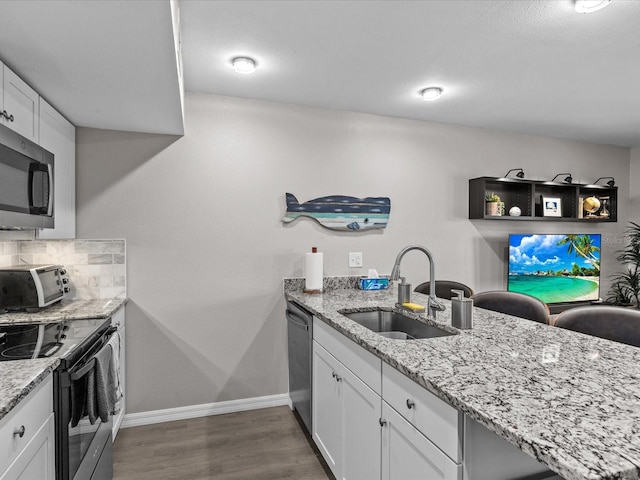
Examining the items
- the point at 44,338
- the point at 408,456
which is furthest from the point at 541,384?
the point at 44,338

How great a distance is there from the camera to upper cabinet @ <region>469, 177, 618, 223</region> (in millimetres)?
3543

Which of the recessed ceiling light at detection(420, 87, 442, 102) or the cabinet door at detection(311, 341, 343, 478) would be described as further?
the recessed ceiling light at detection(420, 87, 442, 102)

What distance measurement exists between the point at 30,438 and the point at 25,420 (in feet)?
0.26

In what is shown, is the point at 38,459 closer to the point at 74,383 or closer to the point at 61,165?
the point at 74,383

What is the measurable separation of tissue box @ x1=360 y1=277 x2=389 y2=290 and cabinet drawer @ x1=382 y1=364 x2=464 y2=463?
5.28ft

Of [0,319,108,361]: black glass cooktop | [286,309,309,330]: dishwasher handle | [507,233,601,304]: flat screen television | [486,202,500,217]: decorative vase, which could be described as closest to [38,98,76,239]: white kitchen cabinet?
[0,319,108,361]: black glass cooktop

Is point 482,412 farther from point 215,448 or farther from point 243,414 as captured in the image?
point 243,414

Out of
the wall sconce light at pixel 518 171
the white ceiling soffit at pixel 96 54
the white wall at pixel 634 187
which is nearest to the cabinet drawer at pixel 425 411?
the white ceiling soffit at pixel 96 54

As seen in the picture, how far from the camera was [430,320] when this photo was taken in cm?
186

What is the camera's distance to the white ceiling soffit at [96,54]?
4.32 feet

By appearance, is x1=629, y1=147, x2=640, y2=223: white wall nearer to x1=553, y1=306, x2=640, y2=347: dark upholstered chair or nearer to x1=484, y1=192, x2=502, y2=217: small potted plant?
x1=484, y1=192, x2=502, y2=217: small potted plant

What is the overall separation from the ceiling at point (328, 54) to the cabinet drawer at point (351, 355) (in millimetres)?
1449

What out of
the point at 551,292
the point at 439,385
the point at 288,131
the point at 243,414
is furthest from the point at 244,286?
the point at 551,292

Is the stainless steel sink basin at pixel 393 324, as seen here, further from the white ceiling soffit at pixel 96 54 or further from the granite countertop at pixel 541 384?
the white ceiling soffit at pixel 96 54
